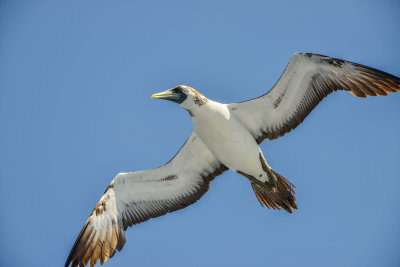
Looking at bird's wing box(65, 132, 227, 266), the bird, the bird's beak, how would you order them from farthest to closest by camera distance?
bird's wing box(65, 132, 227, 266) < the bird < the bird's beak

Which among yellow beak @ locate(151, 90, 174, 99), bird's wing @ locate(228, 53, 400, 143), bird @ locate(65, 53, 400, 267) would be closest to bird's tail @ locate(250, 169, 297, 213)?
bird @ locate(65, 53, 400, 267)

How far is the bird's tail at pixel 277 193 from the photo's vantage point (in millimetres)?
10625

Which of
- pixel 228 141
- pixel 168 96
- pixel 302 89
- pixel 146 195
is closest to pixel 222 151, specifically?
Result: pixel 228 141

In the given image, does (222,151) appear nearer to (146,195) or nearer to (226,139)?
(226,139)

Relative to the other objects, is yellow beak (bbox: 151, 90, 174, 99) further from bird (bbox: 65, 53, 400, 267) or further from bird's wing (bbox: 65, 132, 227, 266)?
bird's wing (bbox: 65, 132, 227, 266)

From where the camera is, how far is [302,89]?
11.1 m

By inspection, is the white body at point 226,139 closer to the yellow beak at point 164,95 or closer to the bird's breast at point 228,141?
the bird's breast at point 228,141

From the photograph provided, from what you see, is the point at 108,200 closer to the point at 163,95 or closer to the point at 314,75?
the point at 163,95

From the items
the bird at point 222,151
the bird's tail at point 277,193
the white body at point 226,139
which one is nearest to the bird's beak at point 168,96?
the bird at point 222,151

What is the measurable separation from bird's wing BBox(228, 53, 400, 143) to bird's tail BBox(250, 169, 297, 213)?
1.14 metres

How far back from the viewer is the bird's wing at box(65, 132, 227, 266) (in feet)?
36.1

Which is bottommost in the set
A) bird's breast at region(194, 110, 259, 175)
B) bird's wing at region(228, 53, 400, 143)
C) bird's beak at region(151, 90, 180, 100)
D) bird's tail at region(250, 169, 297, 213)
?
bird's tail at region(250, 169, 297, 213)

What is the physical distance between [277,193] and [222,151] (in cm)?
141

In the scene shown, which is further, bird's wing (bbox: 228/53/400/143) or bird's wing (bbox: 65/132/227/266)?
bird's wing (bbox: 65/132/227/266)
